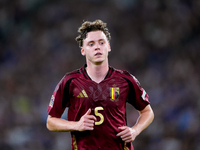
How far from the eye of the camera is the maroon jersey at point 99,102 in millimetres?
2826

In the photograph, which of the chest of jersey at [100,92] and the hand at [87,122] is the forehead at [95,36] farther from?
the hand at [87,122]

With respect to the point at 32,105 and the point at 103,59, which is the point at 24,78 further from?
the point at 103,59

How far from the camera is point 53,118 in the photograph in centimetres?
295

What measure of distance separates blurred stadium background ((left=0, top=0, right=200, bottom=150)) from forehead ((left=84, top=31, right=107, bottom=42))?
11.3 feet

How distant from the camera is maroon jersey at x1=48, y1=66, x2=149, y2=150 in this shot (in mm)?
2826

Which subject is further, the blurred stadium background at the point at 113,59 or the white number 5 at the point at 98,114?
the blurred stadium background at the point at 113,59

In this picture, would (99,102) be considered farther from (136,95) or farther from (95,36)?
(95,36)

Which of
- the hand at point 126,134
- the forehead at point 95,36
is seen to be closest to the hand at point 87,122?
the hand at point 126,134

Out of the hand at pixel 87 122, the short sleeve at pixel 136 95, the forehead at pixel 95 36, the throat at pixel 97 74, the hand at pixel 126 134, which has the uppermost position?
the forehead at pixel 95 36

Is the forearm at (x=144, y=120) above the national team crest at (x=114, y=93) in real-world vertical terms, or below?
below

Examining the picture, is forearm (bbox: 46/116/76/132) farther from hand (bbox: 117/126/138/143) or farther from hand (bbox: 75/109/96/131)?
hand (bbox: 117/126/138/143)

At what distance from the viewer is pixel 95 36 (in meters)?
3.01

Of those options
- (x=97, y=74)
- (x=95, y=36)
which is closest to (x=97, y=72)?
(x=97, y=74)

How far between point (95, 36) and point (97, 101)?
60cm
